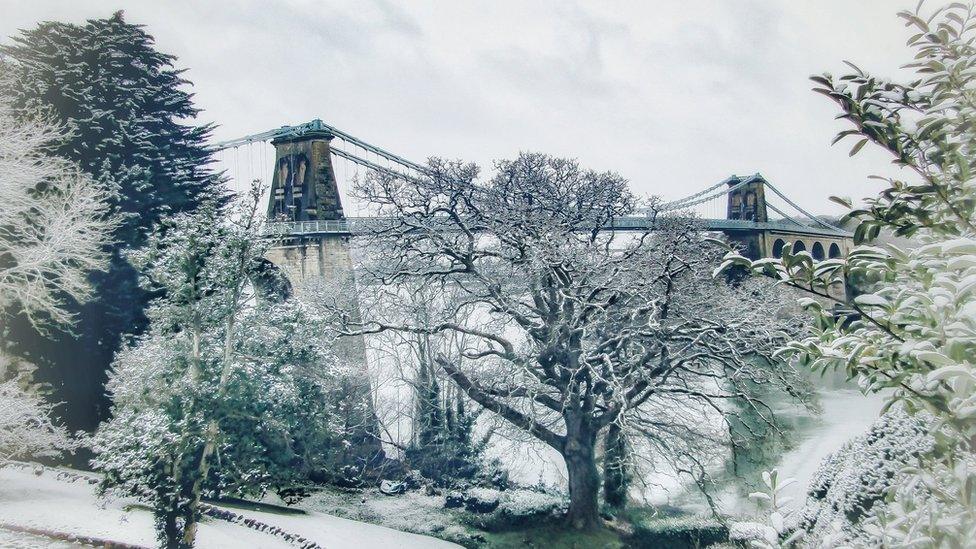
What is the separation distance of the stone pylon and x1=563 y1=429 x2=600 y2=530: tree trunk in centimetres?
258

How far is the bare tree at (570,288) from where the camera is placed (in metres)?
6.64

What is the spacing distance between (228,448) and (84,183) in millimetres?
2402

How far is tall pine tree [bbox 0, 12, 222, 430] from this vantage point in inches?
189

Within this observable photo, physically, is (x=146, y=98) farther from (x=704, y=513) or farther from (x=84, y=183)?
(x=704, y=513)

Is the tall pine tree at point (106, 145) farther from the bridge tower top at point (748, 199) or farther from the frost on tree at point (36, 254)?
the bridge tower top at point (748, 199)

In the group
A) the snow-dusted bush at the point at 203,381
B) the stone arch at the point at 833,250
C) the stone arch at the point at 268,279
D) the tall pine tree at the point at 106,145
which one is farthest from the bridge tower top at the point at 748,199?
the tall pine tree at the point at 106,145

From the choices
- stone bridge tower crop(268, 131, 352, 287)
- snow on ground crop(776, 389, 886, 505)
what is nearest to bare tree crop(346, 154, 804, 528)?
stone bridge tower crop(268, 131, 352, 287)

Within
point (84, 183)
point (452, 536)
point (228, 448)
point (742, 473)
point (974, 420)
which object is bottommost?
point (452, 536)

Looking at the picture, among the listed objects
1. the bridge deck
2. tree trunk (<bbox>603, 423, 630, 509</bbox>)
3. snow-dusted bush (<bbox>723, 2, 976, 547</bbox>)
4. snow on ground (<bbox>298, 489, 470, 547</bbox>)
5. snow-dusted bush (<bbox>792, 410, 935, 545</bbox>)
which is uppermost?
the bridge deck

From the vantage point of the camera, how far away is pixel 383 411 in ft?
31.0

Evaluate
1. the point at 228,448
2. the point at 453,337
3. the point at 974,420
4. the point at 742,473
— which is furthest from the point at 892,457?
the point at 453,337

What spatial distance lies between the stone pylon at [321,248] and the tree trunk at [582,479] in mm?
2585

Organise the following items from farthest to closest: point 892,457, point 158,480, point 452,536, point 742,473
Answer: point 742,473 → point 452,536 → point 892,457 → point 158,480

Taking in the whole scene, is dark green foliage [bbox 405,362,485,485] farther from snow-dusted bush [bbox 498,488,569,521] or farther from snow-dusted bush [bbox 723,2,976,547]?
snow-dusted bush [bbox 723,2,976,547]
